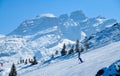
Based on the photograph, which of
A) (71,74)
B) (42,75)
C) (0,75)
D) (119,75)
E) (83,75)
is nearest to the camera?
(119,75)

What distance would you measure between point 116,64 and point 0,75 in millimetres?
169438

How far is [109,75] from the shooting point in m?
29.9

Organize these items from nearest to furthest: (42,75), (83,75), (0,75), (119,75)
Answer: (119,75) → (83,75) → (42,75) → (0,75)

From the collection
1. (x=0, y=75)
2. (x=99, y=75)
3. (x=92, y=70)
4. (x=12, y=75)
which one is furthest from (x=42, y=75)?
(x=0, y=75)

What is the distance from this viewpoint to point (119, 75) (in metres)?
28.9

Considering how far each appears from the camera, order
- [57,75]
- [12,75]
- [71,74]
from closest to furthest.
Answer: [71,74] < [57,75] < [12,75]

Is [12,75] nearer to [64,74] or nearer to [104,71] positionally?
[64,74]

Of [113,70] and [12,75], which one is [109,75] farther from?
[12,75]

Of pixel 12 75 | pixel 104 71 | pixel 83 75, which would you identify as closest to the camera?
pixel 104 71

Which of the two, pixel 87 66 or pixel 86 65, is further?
pixel 86 65

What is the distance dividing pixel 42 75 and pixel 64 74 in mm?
8780

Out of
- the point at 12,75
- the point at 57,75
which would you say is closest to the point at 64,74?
the point at 57,75

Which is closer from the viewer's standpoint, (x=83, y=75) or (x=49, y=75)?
(x=83, y=75)

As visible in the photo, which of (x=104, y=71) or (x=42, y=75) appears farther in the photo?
(x=42, y=75)
